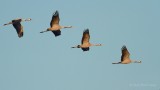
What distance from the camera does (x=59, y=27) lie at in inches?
3597

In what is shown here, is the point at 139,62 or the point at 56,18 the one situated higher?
the point at 56,18

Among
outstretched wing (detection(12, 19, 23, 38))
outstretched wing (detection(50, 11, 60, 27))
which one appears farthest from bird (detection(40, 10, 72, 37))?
outstretched wing (detection(12, 19, 23, 38))

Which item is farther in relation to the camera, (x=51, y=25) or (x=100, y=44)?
(x=100, y=44)

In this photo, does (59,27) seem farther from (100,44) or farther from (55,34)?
(100,44)

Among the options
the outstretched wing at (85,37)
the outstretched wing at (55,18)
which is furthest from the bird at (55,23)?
the outstretched wing at (85,37)

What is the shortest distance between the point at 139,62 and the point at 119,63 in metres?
5.30

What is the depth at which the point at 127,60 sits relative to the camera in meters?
92.9

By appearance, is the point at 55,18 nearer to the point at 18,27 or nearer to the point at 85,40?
the point at 85,40

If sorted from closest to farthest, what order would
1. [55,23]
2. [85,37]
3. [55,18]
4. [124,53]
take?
[55,18], [55,23], [124,53], [85,37]

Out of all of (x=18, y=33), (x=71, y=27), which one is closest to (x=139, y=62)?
(x=71, y=27)

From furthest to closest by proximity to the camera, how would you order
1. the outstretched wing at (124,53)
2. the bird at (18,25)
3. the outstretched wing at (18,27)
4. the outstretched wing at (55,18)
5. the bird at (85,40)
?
1. the outstretched wing at (18,27)
2. the bird at (18,25)
3. the bird at (85,40)
4. the outstretched wing at (124,53)
5. the outstretched wing at (55,18)

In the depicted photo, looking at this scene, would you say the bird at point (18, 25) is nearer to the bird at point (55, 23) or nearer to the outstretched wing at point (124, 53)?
the bird at point (55, 23)

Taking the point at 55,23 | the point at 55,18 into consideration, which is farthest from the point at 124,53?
the point at 55,18

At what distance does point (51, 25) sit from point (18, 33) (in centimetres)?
796
